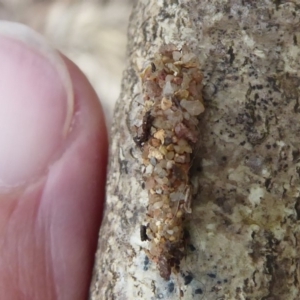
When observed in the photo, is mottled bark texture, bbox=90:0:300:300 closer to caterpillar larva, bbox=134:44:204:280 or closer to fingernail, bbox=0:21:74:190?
caterpillar larva, bbox=134:44:204:280

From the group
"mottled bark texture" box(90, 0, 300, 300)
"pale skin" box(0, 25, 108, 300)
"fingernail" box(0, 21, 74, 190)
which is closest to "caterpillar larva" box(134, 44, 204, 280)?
"mottled bark texture" box(90, 0, 300, 300)

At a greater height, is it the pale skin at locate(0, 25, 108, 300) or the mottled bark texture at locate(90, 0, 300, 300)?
the mottled bark texture at locate(90, 0, 300, 300)

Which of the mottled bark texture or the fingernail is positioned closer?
the mottled bark texture

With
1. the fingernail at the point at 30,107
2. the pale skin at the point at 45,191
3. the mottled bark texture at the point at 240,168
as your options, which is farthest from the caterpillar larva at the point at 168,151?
the fingernail at the point at 30,107

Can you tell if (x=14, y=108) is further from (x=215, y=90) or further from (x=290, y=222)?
(x=290, y=222)

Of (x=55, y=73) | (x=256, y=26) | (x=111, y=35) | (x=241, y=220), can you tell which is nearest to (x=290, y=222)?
(x=241, y=220)

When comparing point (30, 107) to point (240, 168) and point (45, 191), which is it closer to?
point (45, 191)

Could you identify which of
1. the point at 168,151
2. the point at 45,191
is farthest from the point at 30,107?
the point at 168,151
